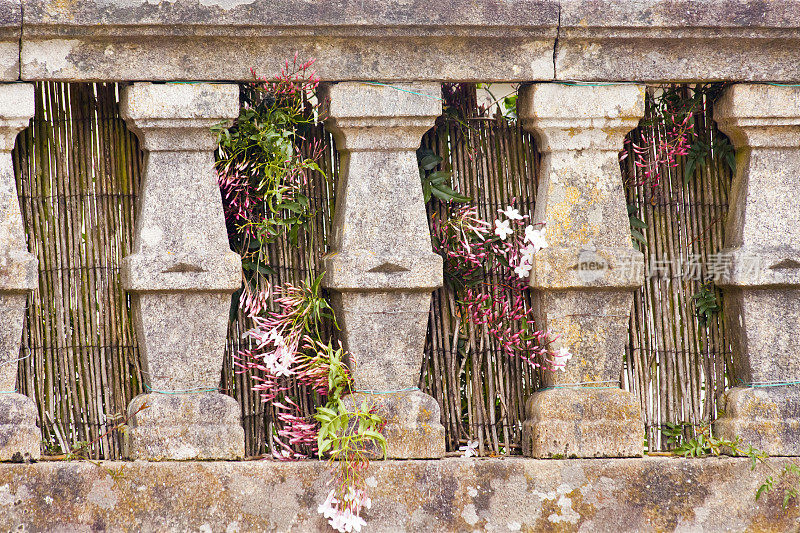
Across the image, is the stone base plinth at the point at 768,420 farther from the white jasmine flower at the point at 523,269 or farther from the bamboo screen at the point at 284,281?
the white jasmine flower at the point at 523,269

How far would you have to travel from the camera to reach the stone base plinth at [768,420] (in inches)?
157

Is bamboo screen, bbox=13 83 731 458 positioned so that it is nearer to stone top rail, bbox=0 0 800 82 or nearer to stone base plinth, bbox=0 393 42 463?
stone base plinth, bbox=0 393 42 463

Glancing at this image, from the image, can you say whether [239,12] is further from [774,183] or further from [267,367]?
[774,183]

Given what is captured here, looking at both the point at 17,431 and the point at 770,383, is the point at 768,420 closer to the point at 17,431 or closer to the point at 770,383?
the point at 770,383

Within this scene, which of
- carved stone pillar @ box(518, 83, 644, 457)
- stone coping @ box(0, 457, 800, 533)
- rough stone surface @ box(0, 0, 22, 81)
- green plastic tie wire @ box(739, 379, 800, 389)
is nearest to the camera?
rough stone surface @ box(0, 0, 22, 81)

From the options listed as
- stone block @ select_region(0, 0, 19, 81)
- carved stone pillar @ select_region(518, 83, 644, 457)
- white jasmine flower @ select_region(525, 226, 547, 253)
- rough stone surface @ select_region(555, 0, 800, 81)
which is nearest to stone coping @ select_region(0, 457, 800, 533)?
carved stone pillar @ select_region(518, 83, 644, 457)

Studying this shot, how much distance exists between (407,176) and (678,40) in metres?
1.33

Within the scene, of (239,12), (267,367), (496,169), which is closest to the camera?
(239,12)

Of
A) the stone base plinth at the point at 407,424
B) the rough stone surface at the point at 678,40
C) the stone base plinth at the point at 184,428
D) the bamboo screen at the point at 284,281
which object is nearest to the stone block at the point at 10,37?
the bamboo screen at the point at 284,281

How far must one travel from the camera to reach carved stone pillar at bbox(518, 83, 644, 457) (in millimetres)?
3912

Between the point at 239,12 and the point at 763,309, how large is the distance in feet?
8.71

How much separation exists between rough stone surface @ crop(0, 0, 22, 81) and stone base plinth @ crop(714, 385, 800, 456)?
11.3ft

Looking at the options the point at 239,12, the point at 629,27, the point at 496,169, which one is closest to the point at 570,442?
the point at 496,169

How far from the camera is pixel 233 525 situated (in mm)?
3697
